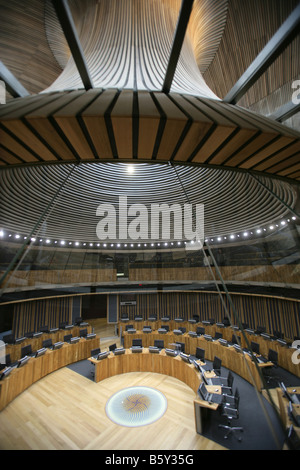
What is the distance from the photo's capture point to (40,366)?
9.12 meters

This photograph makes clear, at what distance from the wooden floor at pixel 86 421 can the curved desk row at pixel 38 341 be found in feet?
5.90

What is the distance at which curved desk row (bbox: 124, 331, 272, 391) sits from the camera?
864 cm

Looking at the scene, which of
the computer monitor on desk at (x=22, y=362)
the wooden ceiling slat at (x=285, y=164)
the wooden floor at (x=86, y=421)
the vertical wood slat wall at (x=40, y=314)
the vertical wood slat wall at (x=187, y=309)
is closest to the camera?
the wooden ceiling slat at (x=285, y=164)

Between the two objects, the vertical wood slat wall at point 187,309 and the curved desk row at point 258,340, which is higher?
the vertical wood slat wall at point 187,309

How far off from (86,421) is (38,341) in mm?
5644

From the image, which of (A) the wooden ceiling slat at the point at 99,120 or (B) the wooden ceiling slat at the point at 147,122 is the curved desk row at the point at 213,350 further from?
(A) the wooden ceiling slat at the point at 99,120

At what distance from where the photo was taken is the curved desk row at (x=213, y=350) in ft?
28.3

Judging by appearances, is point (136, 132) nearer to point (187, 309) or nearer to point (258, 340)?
point (258, 340)

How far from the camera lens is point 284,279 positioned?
9125 millimetres

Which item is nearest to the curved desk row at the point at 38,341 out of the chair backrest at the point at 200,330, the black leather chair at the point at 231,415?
the chair backrest at the point at 200,330

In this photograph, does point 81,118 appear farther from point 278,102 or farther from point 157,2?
point 157,2

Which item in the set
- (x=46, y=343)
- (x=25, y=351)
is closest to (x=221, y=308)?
(x=46, y=343)

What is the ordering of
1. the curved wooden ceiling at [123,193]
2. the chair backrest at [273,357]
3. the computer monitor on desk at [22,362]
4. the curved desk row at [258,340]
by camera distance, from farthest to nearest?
the curved desk row at [258,340]
the chair backrest at [273,357]
the computer monitor on desk at [22,362]
the curved wooden ceiling at [123,193]
